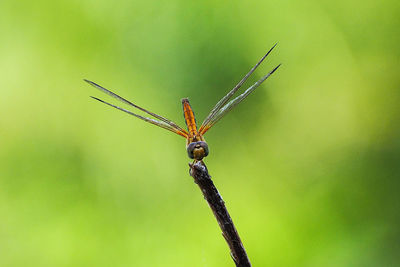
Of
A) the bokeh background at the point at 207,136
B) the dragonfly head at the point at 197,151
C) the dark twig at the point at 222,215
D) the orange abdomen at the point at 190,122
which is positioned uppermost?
the bokeh background at the point at 207,136

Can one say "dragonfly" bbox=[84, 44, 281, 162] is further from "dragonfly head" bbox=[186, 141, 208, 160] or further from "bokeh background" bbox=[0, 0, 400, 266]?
"bokeh background" bbox=[0, 0, 400, 266]

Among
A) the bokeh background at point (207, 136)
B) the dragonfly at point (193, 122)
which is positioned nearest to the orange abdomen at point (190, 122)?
the dragonfly at point (193, 122)

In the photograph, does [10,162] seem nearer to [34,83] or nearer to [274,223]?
[34,83]

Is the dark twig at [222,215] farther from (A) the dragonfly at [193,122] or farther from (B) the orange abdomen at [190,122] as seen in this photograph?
(B) the orange abdomen at [190,122]

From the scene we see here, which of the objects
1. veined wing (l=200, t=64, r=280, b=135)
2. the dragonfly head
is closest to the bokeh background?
veined wing (l=200, t=64, r=280, b=135)

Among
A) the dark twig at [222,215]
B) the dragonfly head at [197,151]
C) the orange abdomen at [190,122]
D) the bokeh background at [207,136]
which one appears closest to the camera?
the dark twig at [222,215]

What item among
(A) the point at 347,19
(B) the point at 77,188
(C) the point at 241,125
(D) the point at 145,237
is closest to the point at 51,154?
(B) the point at 77,188
